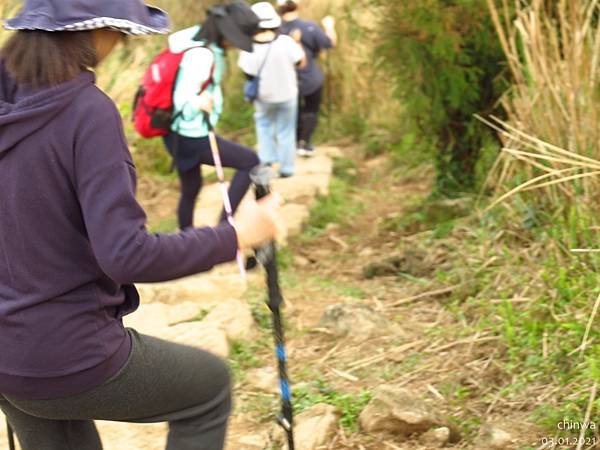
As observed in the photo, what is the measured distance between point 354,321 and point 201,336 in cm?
78

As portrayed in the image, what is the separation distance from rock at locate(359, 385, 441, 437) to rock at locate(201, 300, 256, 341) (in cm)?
118

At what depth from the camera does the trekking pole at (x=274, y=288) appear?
240 cm

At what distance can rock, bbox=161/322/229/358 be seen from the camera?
4.39 metres

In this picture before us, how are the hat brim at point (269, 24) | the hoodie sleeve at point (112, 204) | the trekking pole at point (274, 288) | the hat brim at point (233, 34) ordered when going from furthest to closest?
1. the hat brim at point (269, 24)
2. the hat brim at point (233, 34)
3. the trekking pole at point (274, 288)
4. the hoodie sleeve at point (112, 204)

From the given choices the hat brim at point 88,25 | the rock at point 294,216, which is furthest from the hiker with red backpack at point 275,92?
the hat brim at point 88,25

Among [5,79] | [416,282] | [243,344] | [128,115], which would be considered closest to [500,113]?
[416,282]

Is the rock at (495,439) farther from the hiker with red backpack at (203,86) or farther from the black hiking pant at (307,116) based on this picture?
the black hiking pant at (307,116)

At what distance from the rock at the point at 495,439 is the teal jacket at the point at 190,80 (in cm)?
286

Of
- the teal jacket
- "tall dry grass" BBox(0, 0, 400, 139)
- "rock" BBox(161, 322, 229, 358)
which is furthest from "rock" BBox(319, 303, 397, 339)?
"tall dry grass" BBox(0, 0, 400, 139)

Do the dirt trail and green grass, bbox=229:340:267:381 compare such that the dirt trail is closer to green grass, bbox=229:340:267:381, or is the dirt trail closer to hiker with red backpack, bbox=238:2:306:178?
green grass, bbox=229:340:267:381

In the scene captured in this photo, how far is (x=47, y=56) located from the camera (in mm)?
1992

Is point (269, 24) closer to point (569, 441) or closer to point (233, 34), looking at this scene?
point (233, 34)

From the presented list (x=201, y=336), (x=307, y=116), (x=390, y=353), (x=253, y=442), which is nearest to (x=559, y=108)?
(x=390, y=353)

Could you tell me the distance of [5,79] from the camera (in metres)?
2.08
